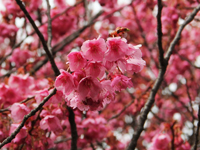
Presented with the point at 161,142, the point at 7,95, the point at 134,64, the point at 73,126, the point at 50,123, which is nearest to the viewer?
the point at 134,64

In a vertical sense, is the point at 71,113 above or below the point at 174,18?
below

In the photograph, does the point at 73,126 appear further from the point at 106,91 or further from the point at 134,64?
the point at 134,64

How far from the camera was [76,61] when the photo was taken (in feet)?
3.70

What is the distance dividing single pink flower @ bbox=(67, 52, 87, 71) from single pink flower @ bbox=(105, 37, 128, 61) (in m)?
0.14

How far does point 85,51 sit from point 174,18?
7.98ft

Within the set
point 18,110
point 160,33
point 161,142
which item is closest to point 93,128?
point 161,142

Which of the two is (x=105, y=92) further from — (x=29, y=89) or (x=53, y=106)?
(x=29, y=89)

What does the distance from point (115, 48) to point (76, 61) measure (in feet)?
0.78

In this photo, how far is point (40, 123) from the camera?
1.51m

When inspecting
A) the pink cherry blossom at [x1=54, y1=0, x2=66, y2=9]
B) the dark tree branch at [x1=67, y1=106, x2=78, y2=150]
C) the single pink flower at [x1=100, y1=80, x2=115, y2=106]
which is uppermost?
the pink cherry blossom at [x1=54, y1=0, x2=66, y2=9]

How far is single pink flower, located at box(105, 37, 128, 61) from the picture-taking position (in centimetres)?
108

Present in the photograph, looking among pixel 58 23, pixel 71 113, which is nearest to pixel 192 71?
pixel 58 23

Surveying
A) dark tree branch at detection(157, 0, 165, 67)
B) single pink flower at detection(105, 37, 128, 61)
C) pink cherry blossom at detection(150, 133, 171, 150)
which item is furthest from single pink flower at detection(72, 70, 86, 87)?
pink cherry blossom at detection(150, 133, 171, 150)

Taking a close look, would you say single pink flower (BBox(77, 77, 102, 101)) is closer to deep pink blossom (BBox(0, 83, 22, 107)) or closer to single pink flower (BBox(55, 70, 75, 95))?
single pink flower (BBox(55, 70, 75, 95))
